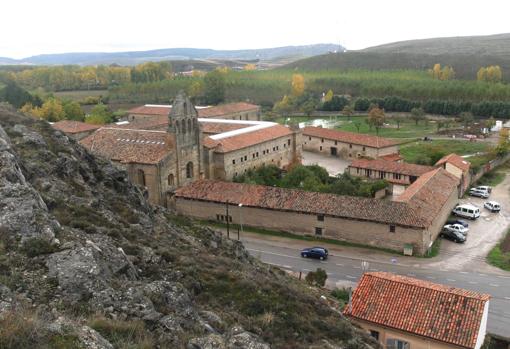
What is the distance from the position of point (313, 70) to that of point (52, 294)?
6739 inches

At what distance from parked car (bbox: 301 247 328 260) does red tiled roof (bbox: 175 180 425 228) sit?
3569 mm

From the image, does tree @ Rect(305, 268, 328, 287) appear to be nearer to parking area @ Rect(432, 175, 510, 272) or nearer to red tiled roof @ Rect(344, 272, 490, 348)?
red tiled roof @ Rect(344, 272, 490, 348)

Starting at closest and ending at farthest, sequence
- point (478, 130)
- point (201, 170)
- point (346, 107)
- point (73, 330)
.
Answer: point (73, 330) < point (201, 170) < point (478, 130) < point (346, 107)

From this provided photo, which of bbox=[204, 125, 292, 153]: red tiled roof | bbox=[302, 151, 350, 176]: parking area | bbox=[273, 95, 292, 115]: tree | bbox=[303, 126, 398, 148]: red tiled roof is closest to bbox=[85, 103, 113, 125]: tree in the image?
bbox=[204, 125, 292, 153]: red tiled roof

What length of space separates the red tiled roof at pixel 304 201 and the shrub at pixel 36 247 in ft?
84.9

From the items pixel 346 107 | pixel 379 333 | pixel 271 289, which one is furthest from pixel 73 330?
pixel 346 107

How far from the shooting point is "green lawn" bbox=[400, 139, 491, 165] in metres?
59.8

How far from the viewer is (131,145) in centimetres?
4594

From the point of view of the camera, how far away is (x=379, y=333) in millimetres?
19812

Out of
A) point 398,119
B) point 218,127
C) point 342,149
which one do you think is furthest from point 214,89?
point 218,127

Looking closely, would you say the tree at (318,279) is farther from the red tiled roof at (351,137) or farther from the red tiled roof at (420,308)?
the red tiled roof at (351,137)

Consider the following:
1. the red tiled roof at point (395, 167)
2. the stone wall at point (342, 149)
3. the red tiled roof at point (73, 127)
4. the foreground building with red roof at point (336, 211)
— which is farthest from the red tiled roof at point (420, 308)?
the red tiled roof at point (73, 127)

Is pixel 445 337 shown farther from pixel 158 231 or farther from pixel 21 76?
pixel 21 76

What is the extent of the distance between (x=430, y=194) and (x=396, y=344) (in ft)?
71.6
